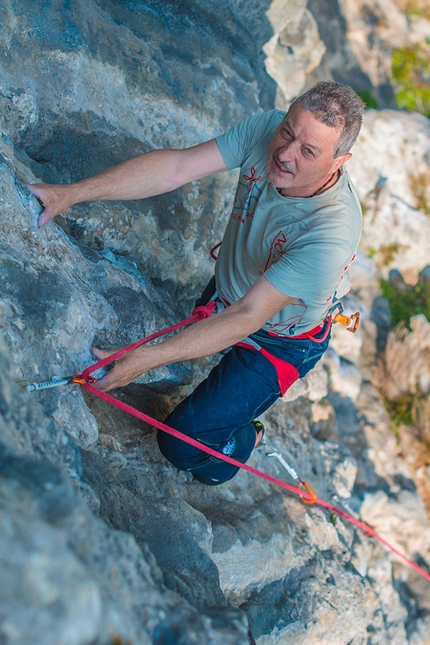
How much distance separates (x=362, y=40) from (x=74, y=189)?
6692 mm

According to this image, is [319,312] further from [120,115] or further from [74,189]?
[120,115]

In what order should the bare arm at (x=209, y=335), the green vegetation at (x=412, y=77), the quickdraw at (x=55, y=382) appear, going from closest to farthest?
the quickdraw at (x=55, y=382), the bare arm at (x=209, y=335), the green vegetation at (x=412, y=77)

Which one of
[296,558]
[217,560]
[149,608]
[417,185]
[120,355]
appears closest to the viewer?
[149,608]

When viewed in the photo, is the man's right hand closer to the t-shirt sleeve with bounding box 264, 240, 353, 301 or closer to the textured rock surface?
the textured rock surface

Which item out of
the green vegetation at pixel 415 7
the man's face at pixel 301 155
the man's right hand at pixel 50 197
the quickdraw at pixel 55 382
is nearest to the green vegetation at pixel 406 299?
the man's face at pixel 301 155

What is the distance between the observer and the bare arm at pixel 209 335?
6.76ft

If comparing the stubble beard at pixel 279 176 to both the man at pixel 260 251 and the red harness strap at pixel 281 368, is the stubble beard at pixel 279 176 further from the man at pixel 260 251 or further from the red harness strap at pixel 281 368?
the red harness strap at pixel 281 368

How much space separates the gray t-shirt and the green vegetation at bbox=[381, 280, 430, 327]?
3.71m

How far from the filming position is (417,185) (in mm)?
6512

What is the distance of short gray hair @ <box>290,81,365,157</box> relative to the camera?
88.4 inches

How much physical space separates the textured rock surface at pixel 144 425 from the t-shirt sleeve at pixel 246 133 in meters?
0.57

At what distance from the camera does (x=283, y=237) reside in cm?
244

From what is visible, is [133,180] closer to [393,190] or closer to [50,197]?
[50,197]

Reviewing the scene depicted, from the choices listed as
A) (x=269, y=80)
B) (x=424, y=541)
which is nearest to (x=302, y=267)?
(x=269, y=80)
